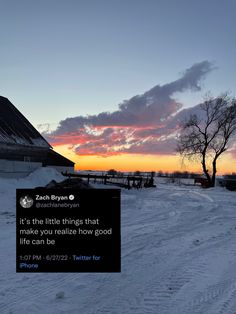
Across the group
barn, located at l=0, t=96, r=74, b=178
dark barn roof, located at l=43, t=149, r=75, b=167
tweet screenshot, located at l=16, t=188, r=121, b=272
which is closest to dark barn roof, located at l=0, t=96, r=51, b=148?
barn, located at l=0, t=96, r=74, b=178

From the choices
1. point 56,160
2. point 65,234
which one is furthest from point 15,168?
point 65,234

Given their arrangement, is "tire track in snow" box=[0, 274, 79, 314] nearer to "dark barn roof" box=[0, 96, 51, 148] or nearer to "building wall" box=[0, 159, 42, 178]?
"dark barn roof" box=[0, 96, 51, 148]

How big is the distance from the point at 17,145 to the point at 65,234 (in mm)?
26949

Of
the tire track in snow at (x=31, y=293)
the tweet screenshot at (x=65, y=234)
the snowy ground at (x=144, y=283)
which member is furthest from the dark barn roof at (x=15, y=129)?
the tweet screenshot at (x=65, y=234)

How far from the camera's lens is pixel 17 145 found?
30078 mm

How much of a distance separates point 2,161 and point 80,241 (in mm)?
25850

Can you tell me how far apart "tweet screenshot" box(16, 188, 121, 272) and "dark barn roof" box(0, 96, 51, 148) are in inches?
993

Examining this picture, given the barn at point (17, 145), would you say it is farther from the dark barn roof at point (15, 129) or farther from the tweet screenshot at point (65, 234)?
the tweet screenshot at point (65, 234)

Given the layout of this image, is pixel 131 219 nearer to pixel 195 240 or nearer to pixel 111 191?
pixel 195 240

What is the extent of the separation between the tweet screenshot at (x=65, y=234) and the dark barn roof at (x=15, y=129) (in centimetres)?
2522

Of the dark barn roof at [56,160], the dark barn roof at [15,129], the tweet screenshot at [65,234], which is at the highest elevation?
the dark barn roof at [15,129]

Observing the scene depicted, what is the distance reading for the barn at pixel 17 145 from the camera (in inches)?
1148

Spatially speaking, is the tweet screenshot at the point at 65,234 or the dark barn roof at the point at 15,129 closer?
the tweet screenshot at the point at 65,234

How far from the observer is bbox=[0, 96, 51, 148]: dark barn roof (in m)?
30.0
